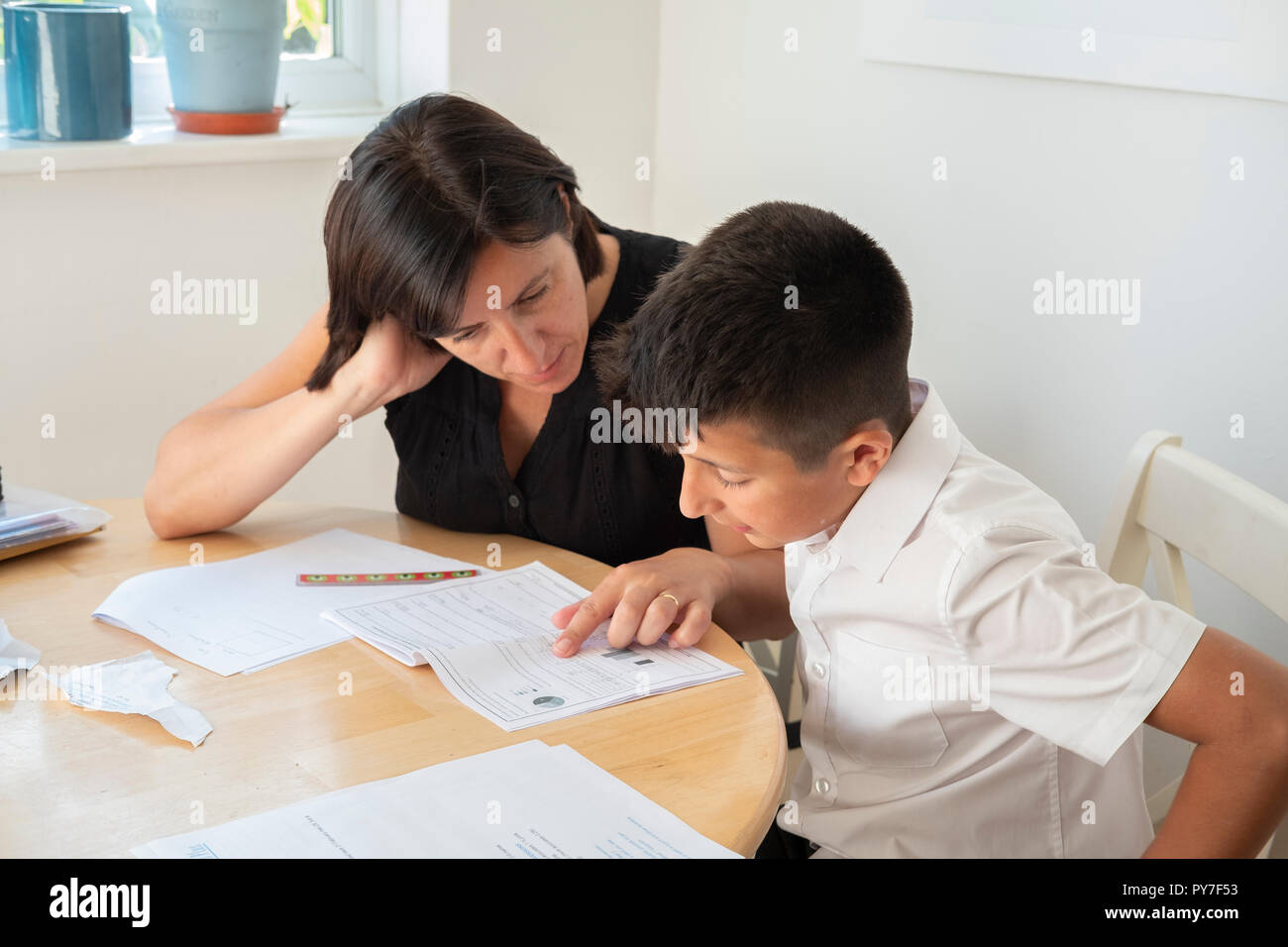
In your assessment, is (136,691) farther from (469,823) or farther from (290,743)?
(469,823)

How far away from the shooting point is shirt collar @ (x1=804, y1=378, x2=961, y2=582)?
1055 mm

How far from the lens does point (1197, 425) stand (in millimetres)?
1483

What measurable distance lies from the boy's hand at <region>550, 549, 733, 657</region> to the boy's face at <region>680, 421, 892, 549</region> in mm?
119

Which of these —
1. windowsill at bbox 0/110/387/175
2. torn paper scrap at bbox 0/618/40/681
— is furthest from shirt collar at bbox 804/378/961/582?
windowsill at bbox 0/110/387/175

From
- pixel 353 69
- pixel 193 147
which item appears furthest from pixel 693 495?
pixel 353 69

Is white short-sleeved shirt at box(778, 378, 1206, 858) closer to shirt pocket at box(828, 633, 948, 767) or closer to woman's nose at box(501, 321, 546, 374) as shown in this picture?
shirt pocket at box(828, 633, 948, 767)

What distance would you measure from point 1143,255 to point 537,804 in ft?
3.37

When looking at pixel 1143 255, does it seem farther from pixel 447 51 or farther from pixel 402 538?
pixel 447 51

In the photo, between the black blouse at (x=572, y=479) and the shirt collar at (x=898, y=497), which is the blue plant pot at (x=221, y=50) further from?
the shirt collar at (x=898, y=497)

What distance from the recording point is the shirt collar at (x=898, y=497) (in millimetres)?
1055

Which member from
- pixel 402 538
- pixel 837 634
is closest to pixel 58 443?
pixel 402 538

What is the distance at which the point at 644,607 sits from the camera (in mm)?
1186

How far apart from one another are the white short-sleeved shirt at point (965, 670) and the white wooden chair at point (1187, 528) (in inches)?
7.4
